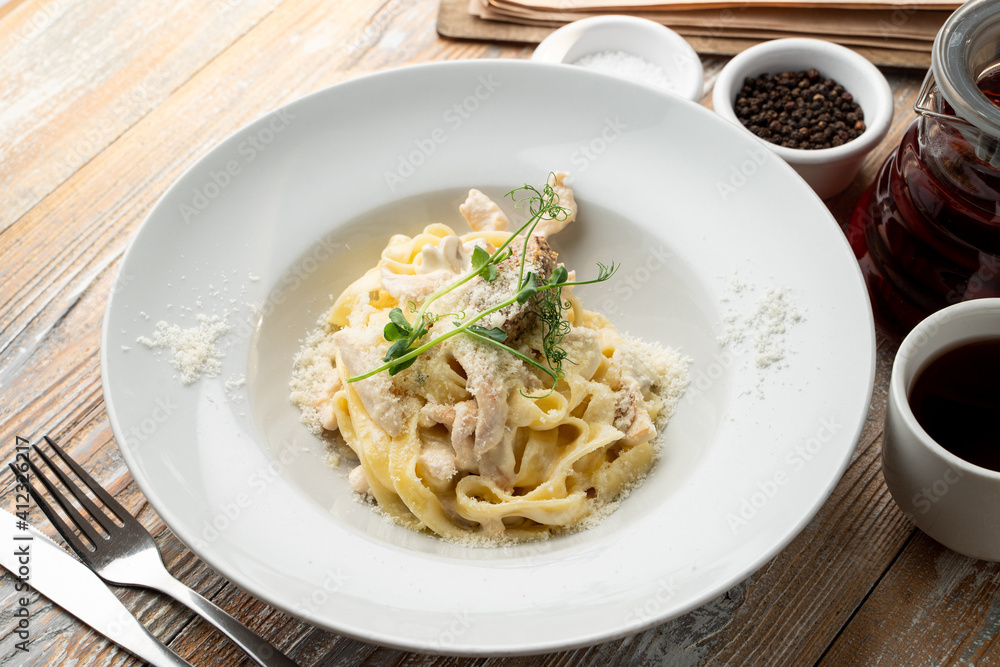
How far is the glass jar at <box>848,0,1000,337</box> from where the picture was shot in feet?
7.76

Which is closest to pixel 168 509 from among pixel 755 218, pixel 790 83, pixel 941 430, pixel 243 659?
pixel 243 659

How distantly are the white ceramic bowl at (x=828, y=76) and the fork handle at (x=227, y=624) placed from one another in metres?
2.57

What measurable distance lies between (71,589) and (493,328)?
1.60 metres

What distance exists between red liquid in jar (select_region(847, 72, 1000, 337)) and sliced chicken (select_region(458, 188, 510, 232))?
1.40 meters

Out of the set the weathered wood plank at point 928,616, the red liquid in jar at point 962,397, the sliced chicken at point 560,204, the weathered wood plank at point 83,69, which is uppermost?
the weathered wood plank at point 83,69

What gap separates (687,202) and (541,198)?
1.76 feet

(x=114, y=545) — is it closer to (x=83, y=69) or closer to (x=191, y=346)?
(x=191, y=346)

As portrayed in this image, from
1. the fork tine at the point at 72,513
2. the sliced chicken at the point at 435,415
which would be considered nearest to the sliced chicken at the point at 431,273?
the sliced chicken at the point at 435,415

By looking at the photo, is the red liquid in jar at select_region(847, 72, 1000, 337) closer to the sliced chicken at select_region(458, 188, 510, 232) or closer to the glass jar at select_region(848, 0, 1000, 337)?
the glass jar at select_region(848, 0, 1000, 337)

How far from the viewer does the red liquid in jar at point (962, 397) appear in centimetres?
251

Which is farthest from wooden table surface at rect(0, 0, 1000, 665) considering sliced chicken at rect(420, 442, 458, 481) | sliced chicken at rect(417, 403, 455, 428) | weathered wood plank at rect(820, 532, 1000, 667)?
sliced chicken at rect(417, 403, 455, 428)

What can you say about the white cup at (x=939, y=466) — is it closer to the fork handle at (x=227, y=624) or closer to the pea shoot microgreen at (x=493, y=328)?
the pea shoot microgreen at (x=493, y=328)

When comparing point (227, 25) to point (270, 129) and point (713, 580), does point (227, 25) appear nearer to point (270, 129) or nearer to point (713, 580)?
point (270, 129)

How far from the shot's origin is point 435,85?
10.3ft
